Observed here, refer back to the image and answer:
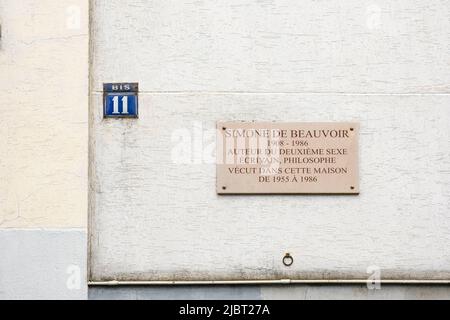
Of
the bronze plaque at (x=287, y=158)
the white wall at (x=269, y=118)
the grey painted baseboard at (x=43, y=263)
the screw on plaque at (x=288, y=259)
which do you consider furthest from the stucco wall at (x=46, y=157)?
the screw on plaque at (x=288, y=259)

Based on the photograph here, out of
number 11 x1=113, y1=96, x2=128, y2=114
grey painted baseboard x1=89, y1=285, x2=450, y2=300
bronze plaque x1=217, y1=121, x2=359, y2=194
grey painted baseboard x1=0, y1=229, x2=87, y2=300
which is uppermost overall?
number 11 x1=113, y1=96, x2=128, y2=114

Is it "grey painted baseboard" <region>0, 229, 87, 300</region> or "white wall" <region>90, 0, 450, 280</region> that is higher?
"white wall" <region>90, 0, 450, 280</region>

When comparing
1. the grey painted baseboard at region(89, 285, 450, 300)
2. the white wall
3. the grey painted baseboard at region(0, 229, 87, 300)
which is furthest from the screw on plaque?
the grey painted baseboard at region(0, 229, 87, 300)

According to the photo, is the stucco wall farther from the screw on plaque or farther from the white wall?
the screw on plaque

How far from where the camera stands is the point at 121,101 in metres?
6.11

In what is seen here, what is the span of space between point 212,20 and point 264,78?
0.61m

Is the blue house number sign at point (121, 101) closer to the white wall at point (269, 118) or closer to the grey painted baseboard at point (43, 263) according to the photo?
the white wall at point (269, 118)

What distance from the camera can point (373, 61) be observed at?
6.14 meters

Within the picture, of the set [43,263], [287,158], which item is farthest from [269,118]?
[43,263]

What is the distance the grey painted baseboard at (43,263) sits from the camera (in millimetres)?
6051

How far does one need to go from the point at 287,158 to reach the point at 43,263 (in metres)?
2.05

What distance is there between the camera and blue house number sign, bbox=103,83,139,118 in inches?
241

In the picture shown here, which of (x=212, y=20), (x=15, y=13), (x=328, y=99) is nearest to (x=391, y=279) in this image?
(x=328, y=99)
